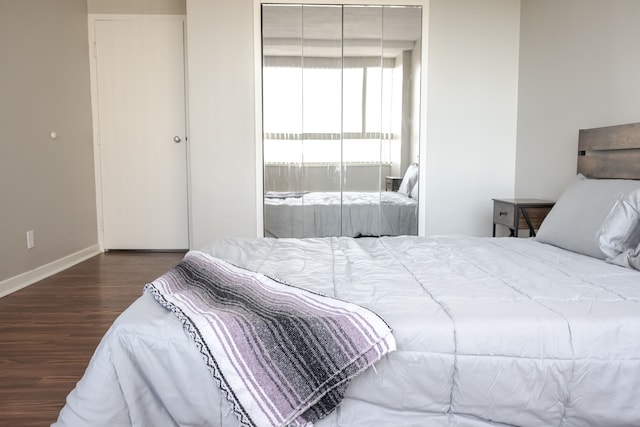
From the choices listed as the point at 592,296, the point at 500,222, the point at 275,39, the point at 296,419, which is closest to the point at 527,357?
the point at 592,296

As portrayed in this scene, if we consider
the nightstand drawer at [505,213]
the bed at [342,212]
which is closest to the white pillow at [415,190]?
the bed at [342,212]

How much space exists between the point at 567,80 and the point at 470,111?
106 cm

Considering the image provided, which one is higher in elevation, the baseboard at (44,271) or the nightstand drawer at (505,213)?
the nightstand drawer at (505,213)

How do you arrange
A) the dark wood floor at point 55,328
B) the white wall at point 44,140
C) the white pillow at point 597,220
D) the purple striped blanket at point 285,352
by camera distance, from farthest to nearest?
the white wall at point 44,140 → the white pillow at point 597,220 → the dark wood floor at point 55,328 → the purple striped blanket at point 285,352

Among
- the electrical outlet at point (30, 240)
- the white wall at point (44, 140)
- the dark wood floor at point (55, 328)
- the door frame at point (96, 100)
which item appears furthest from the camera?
the door frame at point (96, 100)

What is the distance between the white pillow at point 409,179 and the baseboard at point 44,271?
3.11 meters

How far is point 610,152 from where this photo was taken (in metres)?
2.85

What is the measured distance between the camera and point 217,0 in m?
4.26

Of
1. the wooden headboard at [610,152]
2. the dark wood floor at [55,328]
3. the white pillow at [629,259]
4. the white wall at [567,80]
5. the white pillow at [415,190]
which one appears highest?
the white wall at [567,80]

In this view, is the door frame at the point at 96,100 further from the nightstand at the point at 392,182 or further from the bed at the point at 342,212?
the nightstand at the point at 392,182

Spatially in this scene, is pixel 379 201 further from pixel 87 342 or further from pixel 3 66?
pixel 3 66

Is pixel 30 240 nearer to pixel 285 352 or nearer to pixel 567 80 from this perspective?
pixel 285 352

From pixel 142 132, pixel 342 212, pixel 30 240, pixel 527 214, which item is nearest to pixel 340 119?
pixel 342 212

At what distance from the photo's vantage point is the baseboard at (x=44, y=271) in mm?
3498
